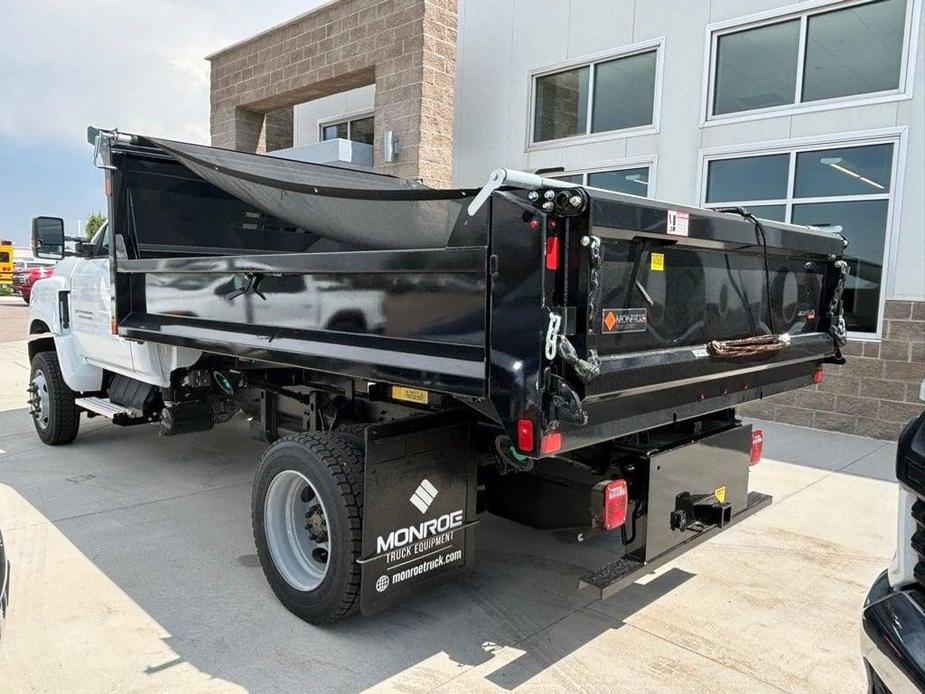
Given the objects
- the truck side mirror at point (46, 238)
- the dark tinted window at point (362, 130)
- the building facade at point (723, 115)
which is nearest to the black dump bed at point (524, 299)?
the truck side mirror at point (46, 238)

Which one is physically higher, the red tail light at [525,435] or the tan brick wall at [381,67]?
the tan brick wall at [381,67]

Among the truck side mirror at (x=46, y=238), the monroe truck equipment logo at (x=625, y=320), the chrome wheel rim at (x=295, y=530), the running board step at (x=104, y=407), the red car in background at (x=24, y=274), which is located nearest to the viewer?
the monroe truck equipment logo at (x=625, y=320)

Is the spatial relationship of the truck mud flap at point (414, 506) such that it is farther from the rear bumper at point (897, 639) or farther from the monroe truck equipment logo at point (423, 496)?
the rear bumper at point (897, 639)

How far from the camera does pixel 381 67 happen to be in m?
10.7

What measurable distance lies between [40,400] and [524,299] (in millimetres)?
5784

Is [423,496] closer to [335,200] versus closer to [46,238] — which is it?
[335,200]

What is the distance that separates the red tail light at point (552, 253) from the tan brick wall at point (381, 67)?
8.09 m

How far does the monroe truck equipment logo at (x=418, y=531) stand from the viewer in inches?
117

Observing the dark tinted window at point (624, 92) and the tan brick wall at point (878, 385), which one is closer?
the tan brick wall at point (878, 385)

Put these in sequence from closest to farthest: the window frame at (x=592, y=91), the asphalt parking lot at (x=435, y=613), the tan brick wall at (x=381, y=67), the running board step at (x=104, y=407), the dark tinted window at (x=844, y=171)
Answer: the asphalt parking lot at (x=435, y=613), the running board step at (x=104, y=407), the dark tinted window at (x=844, y=171), the window frame at (x=592, y=91), the tan brick wall at (x=381, y=67)

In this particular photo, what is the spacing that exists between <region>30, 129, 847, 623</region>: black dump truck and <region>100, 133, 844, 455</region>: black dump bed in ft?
0.04

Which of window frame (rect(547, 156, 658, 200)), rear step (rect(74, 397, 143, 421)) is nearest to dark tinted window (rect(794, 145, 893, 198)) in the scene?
window frame (rect(547, 156, 658, 200))

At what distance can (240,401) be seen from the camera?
4.94 m

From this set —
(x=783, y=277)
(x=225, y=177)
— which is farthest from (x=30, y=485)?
(x=783, y=277)
